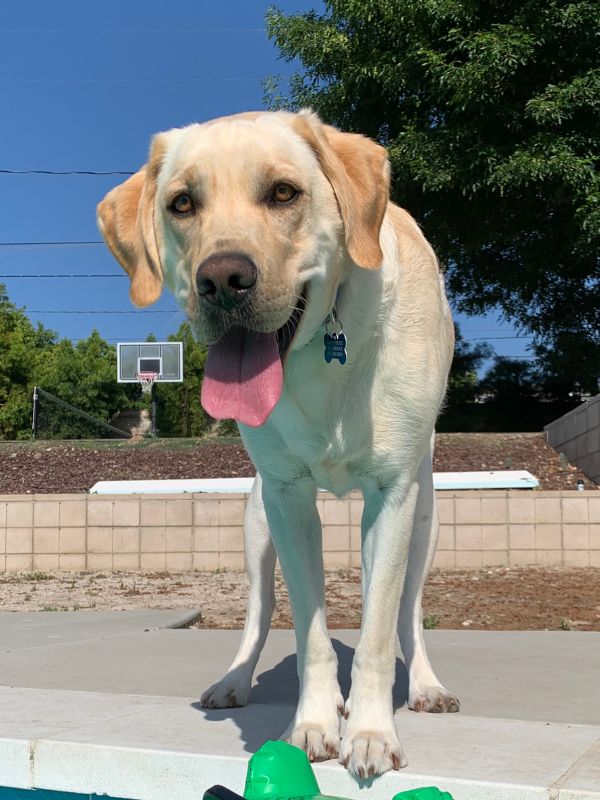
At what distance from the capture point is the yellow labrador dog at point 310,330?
2.06 m

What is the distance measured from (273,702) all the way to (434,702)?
2.00 feet

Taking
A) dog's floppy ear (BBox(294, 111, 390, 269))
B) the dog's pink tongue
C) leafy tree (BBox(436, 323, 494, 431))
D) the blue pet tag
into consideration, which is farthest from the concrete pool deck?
leafy tree (BBox(436, 323, 494, 431))

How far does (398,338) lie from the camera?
243cm

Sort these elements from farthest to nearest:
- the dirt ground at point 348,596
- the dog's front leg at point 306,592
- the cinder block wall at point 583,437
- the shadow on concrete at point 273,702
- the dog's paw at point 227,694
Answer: the cinder block wall at point 583,437 < the dirt ground at point 348,596 < the dog's paw at point 227,694 < the shadow on concrete at point 273,702 < the dog's front leg at point 306,592

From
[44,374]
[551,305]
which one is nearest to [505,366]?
[551,305]

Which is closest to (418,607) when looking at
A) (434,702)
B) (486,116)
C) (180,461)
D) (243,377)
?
(434,702)

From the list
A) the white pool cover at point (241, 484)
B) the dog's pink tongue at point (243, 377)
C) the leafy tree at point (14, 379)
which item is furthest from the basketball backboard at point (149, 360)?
the dog's pink tongue at point (243, 377)

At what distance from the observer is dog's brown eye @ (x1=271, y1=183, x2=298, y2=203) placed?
6.92 ft

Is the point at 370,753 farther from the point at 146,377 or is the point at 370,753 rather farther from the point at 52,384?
the point at 52,384

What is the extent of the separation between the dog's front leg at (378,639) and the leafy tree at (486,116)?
10929 mm

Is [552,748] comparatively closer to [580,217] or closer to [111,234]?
[111,234]

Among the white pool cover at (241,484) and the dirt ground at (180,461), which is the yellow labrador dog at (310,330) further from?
the dirt ground at (180,461)

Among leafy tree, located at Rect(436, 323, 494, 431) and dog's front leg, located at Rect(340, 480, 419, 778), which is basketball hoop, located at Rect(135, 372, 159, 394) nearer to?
leafy tree, located at Rect(436, 323, 494, 431)

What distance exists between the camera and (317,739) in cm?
224
